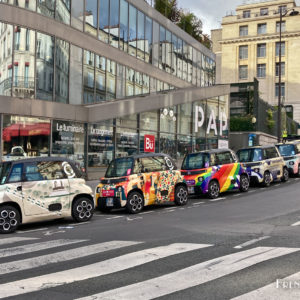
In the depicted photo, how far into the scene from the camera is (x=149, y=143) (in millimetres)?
27969

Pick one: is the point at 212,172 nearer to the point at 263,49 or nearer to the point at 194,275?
the point at 194,275

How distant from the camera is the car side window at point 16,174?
10.6 metres

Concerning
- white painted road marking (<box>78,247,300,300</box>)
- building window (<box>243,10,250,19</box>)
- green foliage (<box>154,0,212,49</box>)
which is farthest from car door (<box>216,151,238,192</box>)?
building window (<box>243,10,250,19</box>)

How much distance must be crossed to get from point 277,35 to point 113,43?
5449cm

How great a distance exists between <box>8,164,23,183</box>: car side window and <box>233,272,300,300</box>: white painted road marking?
7181 mm

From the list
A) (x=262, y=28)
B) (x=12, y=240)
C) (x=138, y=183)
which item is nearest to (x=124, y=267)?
(x=12, y=240)

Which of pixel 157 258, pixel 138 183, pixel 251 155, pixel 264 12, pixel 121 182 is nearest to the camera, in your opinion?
pixel 157 258

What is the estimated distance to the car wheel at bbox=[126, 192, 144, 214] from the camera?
13.1m

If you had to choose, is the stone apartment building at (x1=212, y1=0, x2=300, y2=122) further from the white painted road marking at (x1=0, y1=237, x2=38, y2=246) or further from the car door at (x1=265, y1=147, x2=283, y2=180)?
the white painted road marking at (x1=0, y1=237, x2=38, y2=246)

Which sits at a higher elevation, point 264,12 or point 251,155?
point 264,12

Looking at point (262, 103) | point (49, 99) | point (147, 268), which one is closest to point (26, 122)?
point (49, 99)

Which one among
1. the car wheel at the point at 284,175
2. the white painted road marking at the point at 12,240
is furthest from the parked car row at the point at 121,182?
the car wheel at the point at 284,175

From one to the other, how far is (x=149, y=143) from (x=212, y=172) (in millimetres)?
11471

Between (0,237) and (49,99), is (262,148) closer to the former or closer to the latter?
(49,99)
